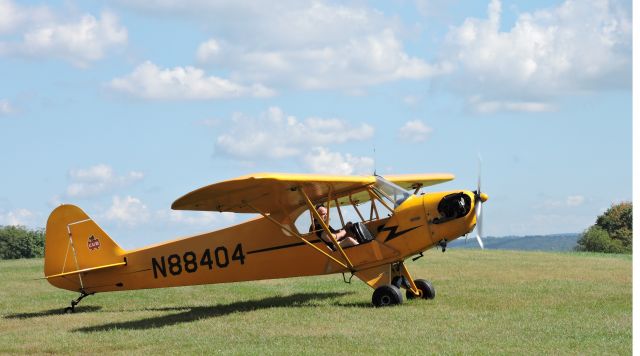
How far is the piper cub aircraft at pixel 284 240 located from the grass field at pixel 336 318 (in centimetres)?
67

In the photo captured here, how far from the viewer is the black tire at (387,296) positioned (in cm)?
1617

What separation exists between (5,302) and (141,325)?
262 inches

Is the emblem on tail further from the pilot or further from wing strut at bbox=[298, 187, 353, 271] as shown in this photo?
wing strut at bbox=[298, 187, 353, 271]

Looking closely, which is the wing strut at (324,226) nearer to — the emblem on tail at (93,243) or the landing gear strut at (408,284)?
the landing gear strut at (408,284)

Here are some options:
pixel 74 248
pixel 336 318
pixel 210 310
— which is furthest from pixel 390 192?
pixel 74 248

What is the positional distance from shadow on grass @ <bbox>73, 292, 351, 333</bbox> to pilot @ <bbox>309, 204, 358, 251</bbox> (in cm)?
145

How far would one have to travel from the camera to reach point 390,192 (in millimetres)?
16969

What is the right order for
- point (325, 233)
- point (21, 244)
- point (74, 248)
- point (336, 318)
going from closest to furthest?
point (336, 318) → point (325, 233) → point (74, 248) → point (21, 244)

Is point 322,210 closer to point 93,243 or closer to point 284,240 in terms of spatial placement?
point 284,240

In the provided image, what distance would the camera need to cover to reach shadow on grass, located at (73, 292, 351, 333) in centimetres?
1541

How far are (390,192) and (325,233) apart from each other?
1.52 metres

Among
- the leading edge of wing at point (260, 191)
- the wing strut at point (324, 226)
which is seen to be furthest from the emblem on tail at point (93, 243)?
the wing strut at point (324, 226)

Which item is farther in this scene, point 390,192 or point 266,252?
point 266,252

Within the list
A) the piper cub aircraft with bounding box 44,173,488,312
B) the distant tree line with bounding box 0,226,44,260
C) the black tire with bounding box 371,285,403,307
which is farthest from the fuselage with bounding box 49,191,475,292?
the distant tree line with bounding box 0,226,44,260
